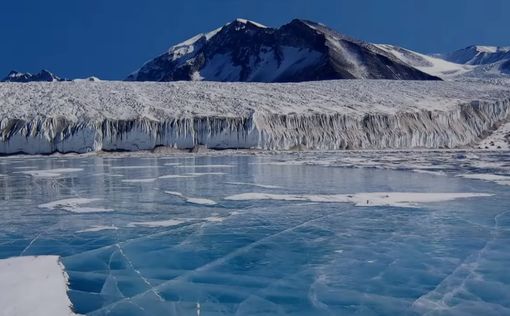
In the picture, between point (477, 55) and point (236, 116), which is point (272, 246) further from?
point (477, 55)

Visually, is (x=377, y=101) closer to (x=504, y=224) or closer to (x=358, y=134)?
(x=358, y=134)

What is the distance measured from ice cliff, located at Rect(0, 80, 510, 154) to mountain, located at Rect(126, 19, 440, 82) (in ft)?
144

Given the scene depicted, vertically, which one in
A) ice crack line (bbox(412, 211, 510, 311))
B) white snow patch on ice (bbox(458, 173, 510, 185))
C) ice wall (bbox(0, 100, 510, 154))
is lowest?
ice crack line (bbox(412, 211, 510, 311))

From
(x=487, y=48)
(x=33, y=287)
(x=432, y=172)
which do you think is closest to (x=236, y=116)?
(x=432, y=172)

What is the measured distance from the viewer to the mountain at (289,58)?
94438 millimetres

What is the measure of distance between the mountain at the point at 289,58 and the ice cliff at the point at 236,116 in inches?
1729

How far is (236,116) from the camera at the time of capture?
37.7 metres

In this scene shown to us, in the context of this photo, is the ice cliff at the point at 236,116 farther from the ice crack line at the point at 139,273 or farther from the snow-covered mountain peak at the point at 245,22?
the snow-covered mountain peak at the point at 245,22

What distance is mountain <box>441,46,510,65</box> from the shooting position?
467ft

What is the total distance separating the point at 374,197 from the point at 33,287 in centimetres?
880

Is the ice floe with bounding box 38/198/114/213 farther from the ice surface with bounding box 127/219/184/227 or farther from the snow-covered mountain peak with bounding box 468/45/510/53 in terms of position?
the snow-covered mountain peak with bounding box 468/45/510/53

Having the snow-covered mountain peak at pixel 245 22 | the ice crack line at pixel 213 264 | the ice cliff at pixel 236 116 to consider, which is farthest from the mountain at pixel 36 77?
the ice crack line at pixel 213 264

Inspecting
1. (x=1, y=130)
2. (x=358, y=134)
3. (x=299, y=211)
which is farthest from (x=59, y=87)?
(x=299, y=211)

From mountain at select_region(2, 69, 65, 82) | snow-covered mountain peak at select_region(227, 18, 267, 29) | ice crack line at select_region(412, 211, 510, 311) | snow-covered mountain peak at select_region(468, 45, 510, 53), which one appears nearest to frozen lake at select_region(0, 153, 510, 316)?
ice crack line at select_region(412, 211, 510, 311)
